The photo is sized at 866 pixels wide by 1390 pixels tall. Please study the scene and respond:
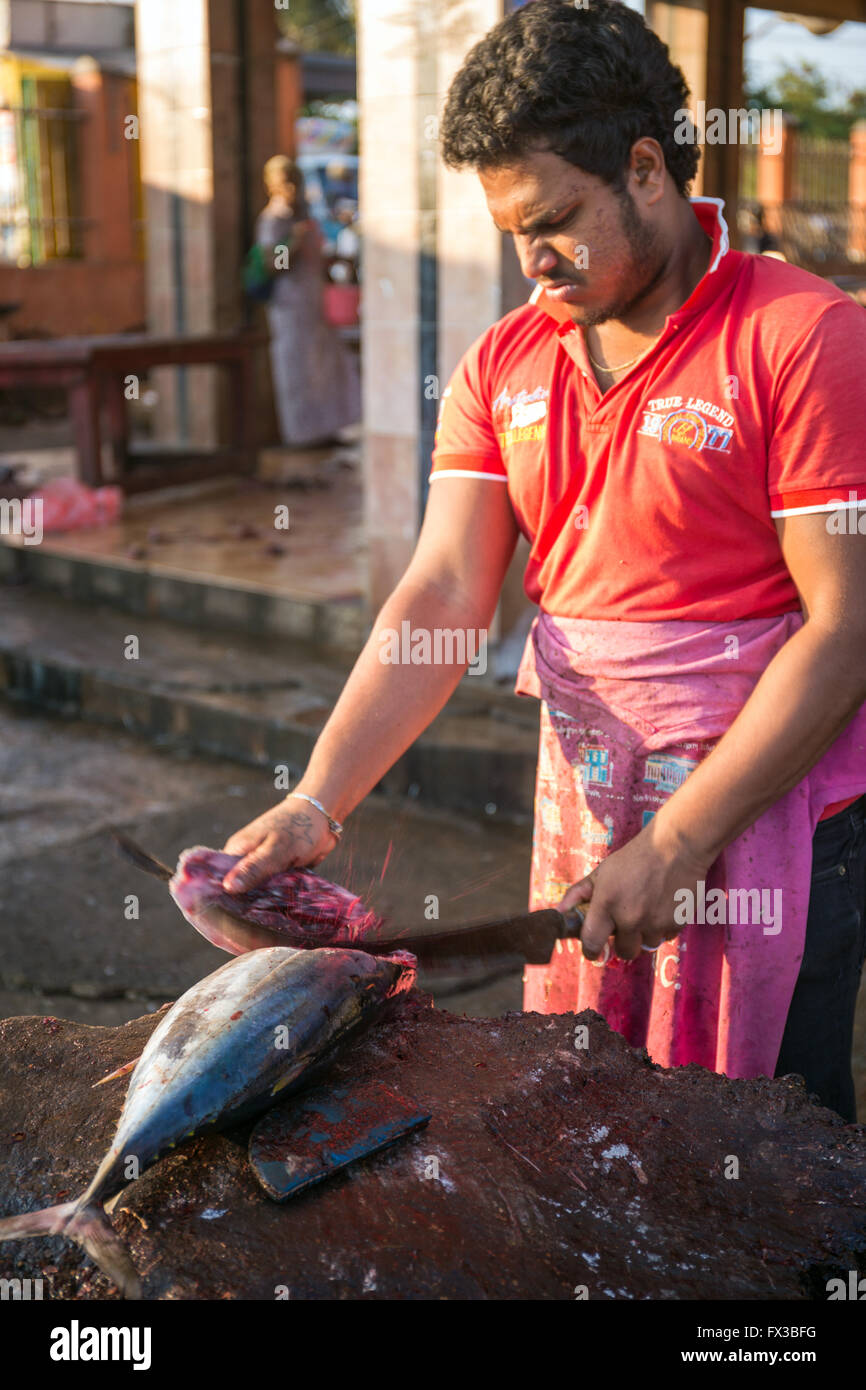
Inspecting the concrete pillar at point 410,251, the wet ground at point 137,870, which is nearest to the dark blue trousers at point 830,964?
the wet ground at point 137,870

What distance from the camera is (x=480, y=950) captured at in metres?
2.14

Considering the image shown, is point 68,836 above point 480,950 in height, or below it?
below

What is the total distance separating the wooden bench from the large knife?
782 centimetres

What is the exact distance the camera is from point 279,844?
2.14m

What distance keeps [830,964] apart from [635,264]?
46.8 inches

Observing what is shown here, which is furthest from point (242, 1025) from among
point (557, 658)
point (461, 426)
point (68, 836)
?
point (68, 836)

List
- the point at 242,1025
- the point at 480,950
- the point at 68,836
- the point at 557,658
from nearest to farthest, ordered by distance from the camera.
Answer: the point at 242,1025 < the point at 480,950 < the point at 557,658 < the point at 68,836

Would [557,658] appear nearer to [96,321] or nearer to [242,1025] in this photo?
[242,1025]

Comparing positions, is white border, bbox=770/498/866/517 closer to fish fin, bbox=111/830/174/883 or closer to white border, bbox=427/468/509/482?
white border, bbox=427/468/509/482

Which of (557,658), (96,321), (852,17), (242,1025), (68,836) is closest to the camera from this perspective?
(242,1025)

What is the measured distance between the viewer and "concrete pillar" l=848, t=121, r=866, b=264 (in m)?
20.9

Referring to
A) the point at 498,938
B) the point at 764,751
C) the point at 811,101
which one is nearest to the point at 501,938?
the point at 498,938

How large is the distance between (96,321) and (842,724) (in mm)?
17138

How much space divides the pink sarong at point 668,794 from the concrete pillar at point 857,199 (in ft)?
66.8
